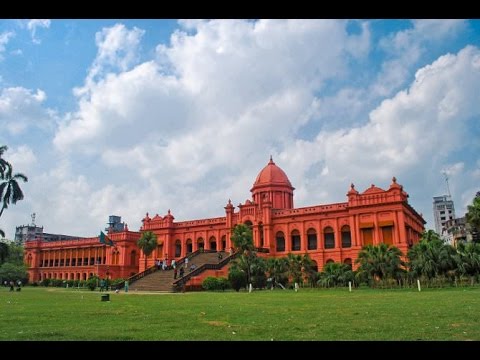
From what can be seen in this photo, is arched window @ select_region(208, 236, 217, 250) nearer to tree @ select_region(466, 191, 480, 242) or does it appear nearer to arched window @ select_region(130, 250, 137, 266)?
arched window @ select_region(130, 250, 137, 266)

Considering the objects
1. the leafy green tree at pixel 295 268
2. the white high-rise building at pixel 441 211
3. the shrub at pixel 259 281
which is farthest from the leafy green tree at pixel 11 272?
the white high-rise building at pixel 441 211

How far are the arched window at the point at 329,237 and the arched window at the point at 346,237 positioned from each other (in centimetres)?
138

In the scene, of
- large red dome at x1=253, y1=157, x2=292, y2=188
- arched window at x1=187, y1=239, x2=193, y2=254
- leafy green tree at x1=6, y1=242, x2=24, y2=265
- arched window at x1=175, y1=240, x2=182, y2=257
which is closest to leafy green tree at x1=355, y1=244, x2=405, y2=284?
large red dome at x1=253, y1=157, x2=292, y2=188

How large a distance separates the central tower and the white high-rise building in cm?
9212

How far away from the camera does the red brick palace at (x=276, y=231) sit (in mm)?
51156

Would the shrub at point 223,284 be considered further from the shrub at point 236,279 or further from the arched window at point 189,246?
the arched window at point 189,246

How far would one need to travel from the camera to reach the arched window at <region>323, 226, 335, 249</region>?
2189 inches

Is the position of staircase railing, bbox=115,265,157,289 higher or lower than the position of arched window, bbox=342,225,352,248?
lower
